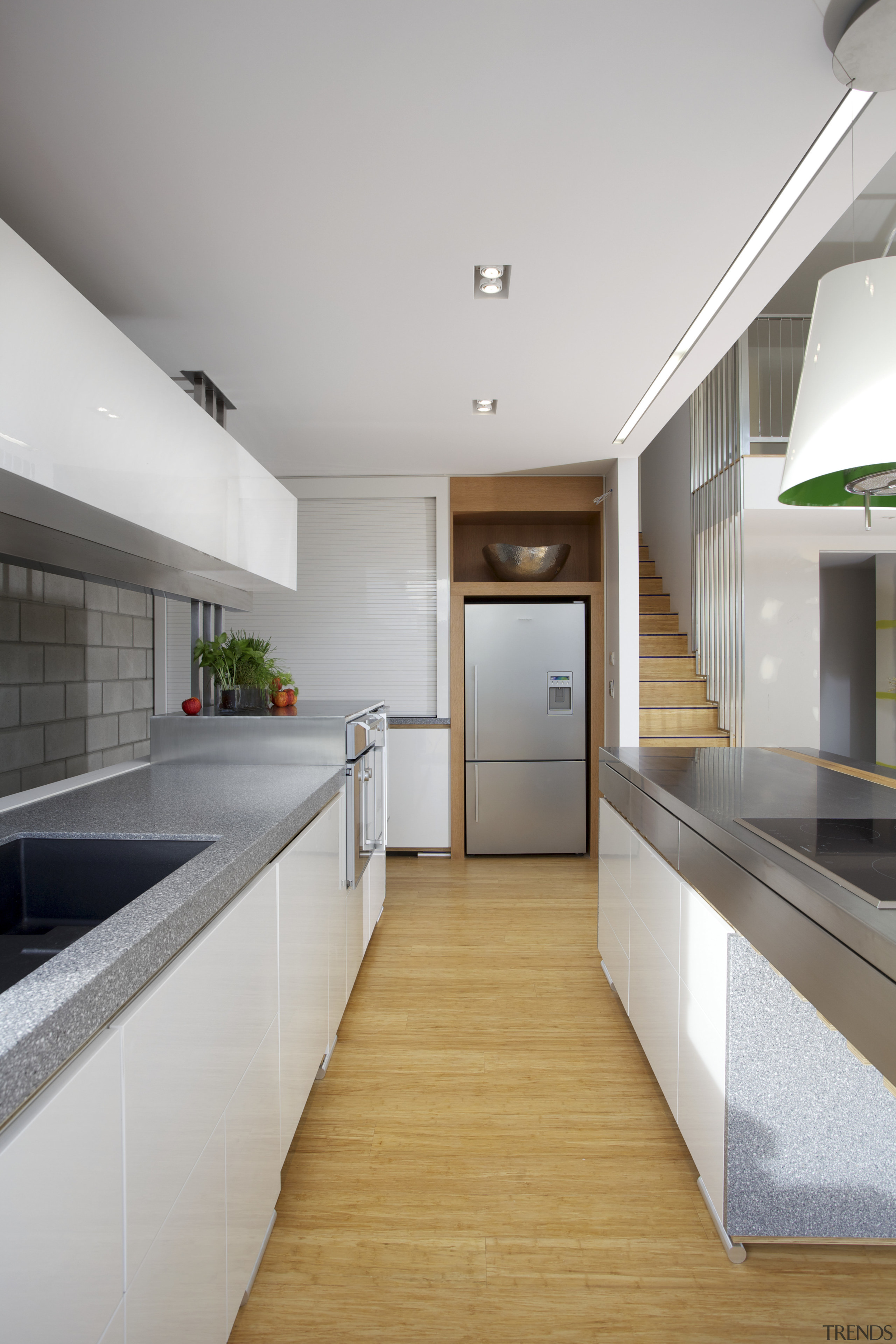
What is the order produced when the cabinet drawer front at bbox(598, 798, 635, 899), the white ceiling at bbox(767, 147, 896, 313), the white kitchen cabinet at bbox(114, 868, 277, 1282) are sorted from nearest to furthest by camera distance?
the white kitchen cabinet at bbox(114, 868, 277, 1282) → the cabinet drawer front at bbox(598, 798, 635, 899) → the white ceiling at bbox(767, 147, 896, 313)

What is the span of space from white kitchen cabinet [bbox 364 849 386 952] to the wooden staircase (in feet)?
6.91

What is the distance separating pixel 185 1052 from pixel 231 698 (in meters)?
1.98

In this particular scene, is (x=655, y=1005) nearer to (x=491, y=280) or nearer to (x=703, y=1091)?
(x=703, y=1091)

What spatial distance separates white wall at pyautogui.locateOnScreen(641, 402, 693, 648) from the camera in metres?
5.65

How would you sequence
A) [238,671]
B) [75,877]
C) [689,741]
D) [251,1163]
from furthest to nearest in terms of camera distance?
[689,741] → [238,671] → [75,877] → [251,1163]

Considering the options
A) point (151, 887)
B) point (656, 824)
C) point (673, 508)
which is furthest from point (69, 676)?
point (673, 508)

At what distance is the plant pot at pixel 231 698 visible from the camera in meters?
2.89

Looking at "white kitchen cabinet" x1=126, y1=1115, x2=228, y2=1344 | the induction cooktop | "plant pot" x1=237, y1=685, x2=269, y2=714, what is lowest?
"white kitchen cabinet" x1=126, y1=1115, x2=228, y2=1344

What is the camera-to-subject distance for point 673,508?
6031 mm

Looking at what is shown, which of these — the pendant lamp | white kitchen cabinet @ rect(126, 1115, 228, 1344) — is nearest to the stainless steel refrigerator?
the pendant lamp

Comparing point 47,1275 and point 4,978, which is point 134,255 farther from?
point 47,1275

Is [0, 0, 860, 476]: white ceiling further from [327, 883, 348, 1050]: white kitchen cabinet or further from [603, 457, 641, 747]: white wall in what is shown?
[327, 883, 348, 1050]: white kitchen cabinet

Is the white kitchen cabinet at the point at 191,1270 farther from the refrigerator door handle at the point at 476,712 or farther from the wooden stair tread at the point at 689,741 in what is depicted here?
the wooden stair tread at the point at 689,741

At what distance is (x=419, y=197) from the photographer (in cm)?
172
